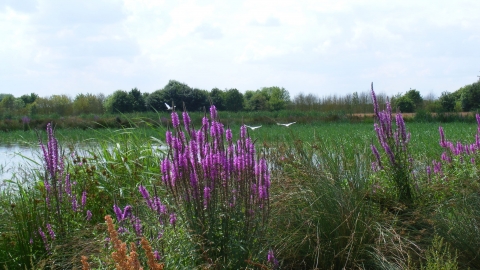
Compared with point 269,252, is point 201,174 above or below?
above

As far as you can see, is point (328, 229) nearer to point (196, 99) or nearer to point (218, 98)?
point (196, 99)

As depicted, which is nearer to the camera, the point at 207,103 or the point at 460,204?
the point at 460,204

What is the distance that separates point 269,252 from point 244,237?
0.73 feet

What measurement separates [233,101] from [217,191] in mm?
35454

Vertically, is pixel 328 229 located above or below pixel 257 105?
below

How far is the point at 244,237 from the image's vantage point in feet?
10.8

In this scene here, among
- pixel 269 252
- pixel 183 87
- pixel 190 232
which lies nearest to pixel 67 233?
pixel 190 232

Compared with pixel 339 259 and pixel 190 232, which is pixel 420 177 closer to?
pixel 339 259

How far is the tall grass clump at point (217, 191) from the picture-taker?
321 centimetres

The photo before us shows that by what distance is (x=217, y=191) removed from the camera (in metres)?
3.34

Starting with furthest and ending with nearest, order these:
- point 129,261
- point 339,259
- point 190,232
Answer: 1. point 339,259
2. point 190,232
3. point 129,261

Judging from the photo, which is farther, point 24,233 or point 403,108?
point 403,108

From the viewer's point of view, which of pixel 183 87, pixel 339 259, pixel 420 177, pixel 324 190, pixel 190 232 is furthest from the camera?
pixel 183 87

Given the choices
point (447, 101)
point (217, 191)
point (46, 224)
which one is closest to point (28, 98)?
point (447, 101)
